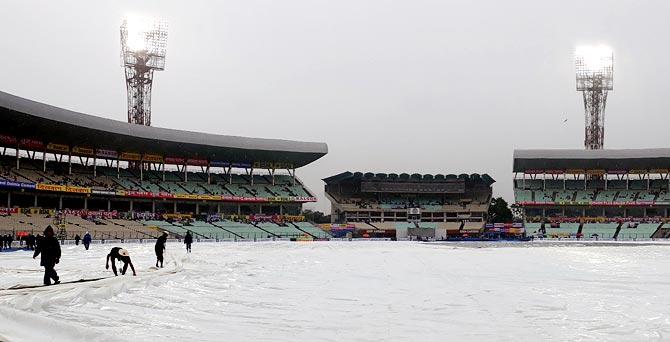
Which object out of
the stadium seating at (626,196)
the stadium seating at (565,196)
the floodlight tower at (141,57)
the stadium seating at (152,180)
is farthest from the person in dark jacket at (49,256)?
the stadium seating at (626,196)

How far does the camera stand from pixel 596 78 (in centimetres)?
9088

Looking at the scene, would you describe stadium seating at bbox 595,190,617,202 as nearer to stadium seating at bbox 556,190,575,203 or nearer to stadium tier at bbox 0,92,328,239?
stadium seating at bbox 556,190,575,203

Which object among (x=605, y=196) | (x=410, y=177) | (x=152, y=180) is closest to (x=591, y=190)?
(x=605, y=196)

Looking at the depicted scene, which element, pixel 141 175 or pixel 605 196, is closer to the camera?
pixel 141 175

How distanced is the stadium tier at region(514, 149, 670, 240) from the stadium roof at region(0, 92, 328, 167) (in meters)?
31.4

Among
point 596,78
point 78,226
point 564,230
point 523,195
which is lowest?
point 564,230

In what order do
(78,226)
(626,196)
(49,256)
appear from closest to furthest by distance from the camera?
(49,256) < (78,226) < (626,196)

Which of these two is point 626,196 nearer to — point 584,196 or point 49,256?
point 584,196

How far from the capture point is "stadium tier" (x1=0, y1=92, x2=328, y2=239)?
58562 mm

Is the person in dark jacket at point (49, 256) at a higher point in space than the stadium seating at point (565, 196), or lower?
lower

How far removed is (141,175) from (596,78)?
217 ft

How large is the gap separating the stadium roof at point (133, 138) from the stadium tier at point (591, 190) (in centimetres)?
3139

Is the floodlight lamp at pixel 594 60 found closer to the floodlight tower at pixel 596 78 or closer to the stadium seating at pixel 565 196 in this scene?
the floodlight tower at pixel 596 78

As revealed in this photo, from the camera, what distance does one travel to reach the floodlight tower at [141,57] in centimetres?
7625
